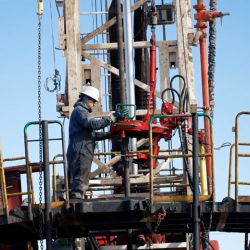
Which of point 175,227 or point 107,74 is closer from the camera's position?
point 175,227

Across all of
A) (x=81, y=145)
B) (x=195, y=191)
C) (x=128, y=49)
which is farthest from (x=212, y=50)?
(x=195, y=191)

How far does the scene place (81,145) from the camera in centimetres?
2114

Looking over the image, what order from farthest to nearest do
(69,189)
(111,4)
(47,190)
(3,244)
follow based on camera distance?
(111,4) → (3,244) → (69,189) → (47,190)

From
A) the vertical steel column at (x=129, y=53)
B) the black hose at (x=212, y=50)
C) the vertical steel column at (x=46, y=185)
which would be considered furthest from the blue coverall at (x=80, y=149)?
the black hose at (x=212, y=50)

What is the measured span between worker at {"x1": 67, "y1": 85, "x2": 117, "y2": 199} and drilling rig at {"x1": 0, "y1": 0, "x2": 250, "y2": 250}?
1.03 ft

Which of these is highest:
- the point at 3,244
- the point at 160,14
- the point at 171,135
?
the point at 160,14

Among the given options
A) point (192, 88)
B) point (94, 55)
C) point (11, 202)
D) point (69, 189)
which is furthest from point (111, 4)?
point (69, 189)

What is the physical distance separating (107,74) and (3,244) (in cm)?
739

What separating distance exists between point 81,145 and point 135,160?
340 centimetres

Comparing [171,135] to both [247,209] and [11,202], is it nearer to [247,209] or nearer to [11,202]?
[247,209]

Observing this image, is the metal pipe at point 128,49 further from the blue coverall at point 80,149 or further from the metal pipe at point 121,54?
the blue coverall at point 80,149

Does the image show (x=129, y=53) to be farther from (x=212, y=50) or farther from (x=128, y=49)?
(x=212, y=50)

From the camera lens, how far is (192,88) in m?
27.6

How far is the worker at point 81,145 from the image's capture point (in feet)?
69.1
